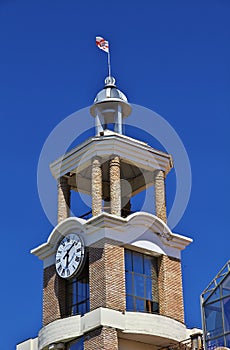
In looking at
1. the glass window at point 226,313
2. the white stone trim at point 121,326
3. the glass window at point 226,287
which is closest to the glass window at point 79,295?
the white stone trim at point 121,326

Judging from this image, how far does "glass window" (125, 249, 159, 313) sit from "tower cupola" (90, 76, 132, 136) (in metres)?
7.78

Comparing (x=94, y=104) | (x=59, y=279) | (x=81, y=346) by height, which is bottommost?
(x=81, y=346)

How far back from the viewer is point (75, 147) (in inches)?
2675

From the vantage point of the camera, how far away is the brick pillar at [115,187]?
65.4 m

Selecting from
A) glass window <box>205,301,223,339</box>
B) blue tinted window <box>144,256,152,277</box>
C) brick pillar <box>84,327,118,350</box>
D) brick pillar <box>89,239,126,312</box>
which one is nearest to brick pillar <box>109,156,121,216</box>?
brick pillar <box>89,239,126,312</box>

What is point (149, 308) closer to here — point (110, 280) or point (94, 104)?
point (110, 280)

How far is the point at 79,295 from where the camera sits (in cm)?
6506

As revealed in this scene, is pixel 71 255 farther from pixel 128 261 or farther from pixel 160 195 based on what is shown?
pixel 160 195

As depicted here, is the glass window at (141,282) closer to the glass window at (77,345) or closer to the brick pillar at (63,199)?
the glass window at (77,345)

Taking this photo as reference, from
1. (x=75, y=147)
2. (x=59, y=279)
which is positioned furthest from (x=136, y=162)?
(x=59, y=279)

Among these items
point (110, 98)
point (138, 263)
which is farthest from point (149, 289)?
point (110, 98)

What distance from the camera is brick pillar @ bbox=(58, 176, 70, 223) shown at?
68125 millimetres

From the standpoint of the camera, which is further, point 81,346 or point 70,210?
point 70,210

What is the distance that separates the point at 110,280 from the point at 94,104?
448 inches
